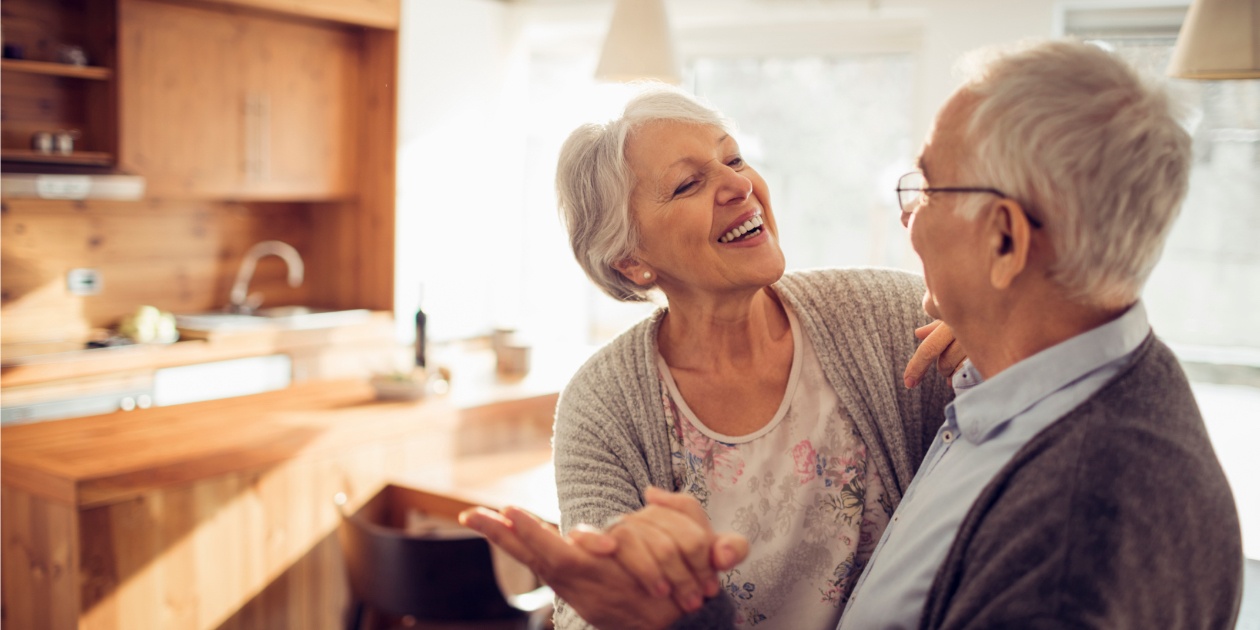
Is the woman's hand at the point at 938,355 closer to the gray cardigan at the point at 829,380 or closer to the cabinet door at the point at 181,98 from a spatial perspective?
the gray cardigan at the point at 829,380

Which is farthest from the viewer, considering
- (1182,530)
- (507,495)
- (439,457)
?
(439,457)

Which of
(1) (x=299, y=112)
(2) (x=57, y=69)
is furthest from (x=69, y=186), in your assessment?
(1) (x=299, y=112)

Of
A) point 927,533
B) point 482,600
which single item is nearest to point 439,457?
point 482,600

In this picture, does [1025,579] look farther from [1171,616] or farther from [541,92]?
[541,92]

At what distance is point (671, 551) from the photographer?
35.4 inches

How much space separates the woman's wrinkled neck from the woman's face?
3 centimetres

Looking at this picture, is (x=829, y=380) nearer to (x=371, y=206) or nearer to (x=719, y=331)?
(x=719, y=331)

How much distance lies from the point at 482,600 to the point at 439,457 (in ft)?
3.37

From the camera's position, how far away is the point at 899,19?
436 centimetres

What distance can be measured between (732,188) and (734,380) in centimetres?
29

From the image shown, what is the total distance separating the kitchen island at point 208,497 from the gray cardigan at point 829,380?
1450 millimetres

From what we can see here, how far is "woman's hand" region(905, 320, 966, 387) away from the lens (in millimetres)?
1236

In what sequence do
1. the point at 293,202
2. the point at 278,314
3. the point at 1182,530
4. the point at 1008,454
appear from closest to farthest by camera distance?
1. the point at 1182,530
2. the point at 1008,454
3. the point at 278,314
4. the point at 293,202

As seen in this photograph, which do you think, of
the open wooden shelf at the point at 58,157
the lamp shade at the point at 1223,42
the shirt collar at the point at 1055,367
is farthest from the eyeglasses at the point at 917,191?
the open wooden shelf at the point at 58,157
